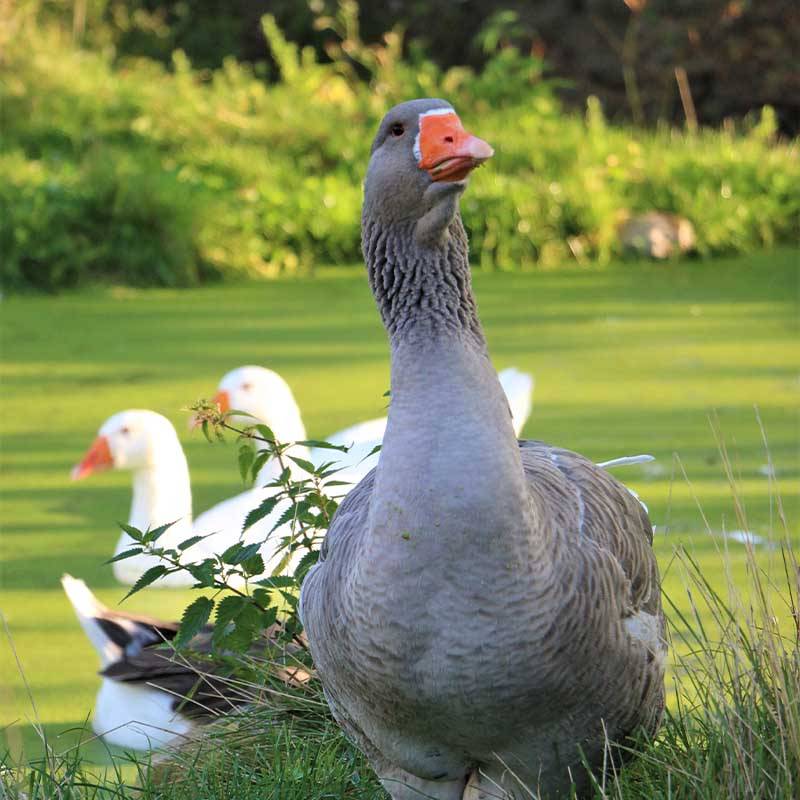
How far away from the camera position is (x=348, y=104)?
10.4m

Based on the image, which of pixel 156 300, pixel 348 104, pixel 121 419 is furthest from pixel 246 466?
pixel 348 104

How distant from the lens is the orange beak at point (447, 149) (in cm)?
200

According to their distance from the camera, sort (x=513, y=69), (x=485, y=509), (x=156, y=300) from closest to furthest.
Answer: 1. (x=485, y=509)
2. (x=156, y=300)
3. (x=513, y=69)

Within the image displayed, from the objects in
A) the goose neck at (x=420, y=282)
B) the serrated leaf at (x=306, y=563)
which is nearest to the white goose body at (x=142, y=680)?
the serrated leaf at (x=306, y=563)

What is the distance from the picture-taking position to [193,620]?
2.57 m

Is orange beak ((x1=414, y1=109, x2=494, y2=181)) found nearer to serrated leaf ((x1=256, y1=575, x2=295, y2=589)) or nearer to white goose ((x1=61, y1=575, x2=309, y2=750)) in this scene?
serrated leaf ((x1=256, y1=575, x2=295, y2=589))

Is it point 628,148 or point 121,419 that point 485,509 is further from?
point 628,148

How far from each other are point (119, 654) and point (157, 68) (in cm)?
951

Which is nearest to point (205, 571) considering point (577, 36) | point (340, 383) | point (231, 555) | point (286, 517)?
point (231, 555)

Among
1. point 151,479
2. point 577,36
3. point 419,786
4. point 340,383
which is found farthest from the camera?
point 577,36

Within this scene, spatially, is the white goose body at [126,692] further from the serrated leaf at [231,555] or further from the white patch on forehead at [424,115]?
the white patch on forehead at [424,115]

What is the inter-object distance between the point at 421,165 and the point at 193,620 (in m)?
0.95

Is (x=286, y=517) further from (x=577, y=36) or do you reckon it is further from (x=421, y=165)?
(x=577, y=36)

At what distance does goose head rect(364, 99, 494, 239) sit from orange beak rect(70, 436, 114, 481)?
2506 millimetres
